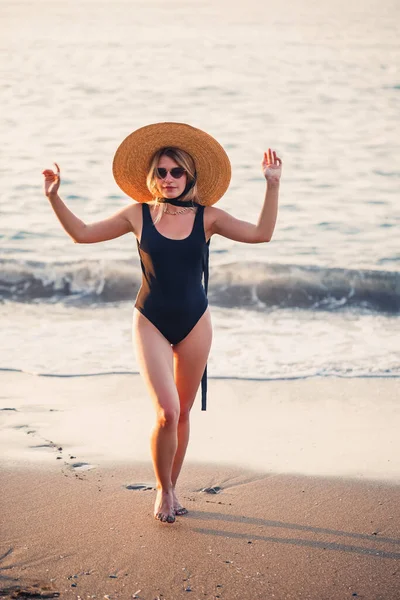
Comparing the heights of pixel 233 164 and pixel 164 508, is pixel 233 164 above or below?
above

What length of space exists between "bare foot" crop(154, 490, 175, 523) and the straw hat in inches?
60.7

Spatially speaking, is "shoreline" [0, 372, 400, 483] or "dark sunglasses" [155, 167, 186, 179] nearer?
"dark sunglasses" [155, 167, 186, 179]

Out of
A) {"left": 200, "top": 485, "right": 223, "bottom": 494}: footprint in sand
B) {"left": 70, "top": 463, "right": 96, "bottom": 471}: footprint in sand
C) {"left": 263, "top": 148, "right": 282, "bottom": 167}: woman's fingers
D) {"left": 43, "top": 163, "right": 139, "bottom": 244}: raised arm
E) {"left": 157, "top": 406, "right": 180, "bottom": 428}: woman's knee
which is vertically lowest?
{"left": 200, "top": 485, "right": 223, "bottom": 494}: footprint in sand

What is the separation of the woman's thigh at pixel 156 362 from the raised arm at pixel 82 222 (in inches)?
17.2

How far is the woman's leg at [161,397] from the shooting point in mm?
4102

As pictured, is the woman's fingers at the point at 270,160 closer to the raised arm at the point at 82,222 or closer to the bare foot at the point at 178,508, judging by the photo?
the raised arm at the point at 82,222

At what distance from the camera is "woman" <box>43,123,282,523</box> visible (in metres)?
4.21

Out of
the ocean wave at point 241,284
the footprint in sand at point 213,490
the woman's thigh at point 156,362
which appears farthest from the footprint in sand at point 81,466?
the ocean wave at point 241,284

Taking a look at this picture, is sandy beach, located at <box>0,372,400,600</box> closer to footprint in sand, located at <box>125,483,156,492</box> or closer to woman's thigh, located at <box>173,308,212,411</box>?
footprint in sand, located at <box>125,483,156,492</box>

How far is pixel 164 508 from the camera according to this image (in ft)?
13.9

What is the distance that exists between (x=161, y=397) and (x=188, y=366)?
326mm

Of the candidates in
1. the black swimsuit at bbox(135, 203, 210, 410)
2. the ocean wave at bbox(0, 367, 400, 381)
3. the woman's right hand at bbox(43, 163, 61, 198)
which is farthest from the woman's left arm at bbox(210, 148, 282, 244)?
the ocean wave at bbox(0, 367, 400, 381)

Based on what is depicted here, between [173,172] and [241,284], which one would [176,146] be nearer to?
[173,172]

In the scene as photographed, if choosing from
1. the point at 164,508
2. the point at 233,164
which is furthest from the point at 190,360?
the point at 233,164
